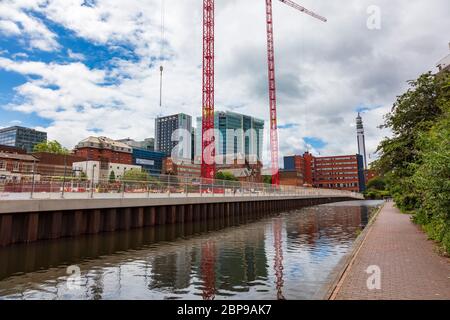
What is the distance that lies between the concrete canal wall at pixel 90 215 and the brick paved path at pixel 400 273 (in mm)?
16102

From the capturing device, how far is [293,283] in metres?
10.1

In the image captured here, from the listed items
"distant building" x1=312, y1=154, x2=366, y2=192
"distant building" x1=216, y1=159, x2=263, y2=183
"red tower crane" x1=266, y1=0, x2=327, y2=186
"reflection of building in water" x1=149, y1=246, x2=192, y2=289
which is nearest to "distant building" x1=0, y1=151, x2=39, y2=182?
"reflection of building in water" x1=149, y1=246, x2=192, y2=289

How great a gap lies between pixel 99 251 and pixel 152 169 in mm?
181194

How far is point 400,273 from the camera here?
9195 millimetres

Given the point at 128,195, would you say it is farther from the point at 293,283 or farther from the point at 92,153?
the point at 92,153

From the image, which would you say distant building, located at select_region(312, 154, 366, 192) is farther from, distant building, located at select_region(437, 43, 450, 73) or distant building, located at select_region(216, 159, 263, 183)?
distant building, located at select_region(437, 43, 450, 73)

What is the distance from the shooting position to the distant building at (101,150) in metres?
142

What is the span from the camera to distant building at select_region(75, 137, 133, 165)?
142m

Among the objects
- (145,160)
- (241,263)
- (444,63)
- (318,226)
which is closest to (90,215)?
(241,263)

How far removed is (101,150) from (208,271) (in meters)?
145

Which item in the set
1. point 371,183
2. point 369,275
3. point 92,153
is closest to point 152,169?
point 92,153

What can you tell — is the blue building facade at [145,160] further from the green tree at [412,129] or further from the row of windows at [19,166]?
the green tree at [412,129]

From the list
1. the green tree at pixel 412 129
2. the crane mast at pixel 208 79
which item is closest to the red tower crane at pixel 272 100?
the crane mast at pixel 208 79

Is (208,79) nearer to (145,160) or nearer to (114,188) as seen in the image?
(114,188)
